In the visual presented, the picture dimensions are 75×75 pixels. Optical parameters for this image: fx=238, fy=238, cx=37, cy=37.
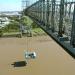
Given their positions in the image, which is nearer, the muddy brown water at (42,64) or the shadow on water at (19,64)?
the muddy brown water at (42,64)

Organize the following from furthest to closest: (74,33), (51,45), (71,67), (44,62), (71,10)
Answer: (51,45) → (44,62) → (71,67) → (71,10) → (74,33)

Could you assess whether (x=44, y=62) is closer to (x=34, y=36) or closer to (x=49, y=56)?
(x=49, y=56)

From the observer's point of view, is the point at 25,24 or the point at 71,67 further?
the point at 25,24

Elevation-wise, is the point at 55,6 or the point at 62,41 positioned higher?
the point at 55,6

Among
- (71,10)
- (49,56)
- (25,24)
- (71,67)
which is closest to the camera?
(71,10)

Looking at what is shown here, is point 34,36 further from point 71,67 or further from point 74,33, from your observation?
point 74,33

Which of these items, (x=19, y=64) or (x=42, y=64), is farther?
(x=19, y=64)

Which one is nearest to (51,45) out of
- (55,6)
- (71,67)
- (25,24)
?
(71,67)

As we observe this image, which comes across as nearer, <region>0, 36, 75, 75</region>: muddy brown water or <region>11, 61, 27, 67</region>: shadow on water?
<region>0, 36, 75, 75</region>: muddy brown water

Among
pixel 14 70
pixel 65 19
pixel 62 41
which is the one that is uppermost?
pixel 65 19
